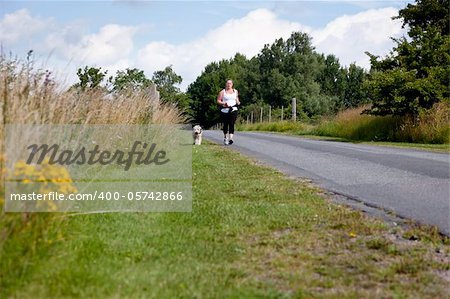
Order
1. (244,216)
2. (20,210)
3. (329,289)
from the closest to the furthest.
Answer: (329,289) → (20,210) → (244,216)

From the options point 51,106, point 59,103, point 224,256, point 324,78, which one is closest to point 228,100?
point 59,103

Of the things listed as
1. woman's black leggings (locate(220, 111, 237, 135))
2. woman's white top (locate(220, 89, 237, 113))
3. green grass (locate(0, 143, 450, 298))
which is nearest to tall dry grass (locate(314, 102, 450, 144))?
woman's black leggings (locate(220, 111, 237, 135))

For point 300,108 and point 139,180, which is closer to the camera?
point 139,180

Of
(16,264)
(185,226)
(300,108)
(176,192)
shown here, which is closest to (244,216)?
(185,226)

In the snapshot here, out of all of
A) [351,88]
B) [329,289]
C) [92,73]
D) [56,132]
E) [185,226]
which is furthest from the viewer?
[351,88]

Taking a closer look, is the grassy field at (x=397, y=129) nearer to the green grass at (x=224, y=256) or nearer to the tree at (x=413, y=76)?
the tree at (x=413, y=76)

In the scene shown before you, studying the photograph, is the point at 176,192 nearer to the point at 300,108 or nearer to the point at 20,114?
the point at 20,114

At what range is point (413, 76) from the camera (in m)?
20.1

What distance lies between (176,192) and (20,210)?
10.4 feet

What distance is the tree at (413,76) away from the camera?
1992 cm

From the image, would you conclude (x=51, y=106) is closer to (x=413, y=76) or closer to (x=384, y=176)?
(x=384, y=176)

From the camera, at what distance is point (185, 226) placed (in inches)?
210

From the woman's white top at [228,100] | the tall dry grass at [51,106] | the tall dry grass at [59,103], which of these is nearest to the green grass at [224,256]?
the tall dry grass at [51,106]

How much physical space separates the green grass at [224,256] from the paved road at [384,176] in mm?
887
